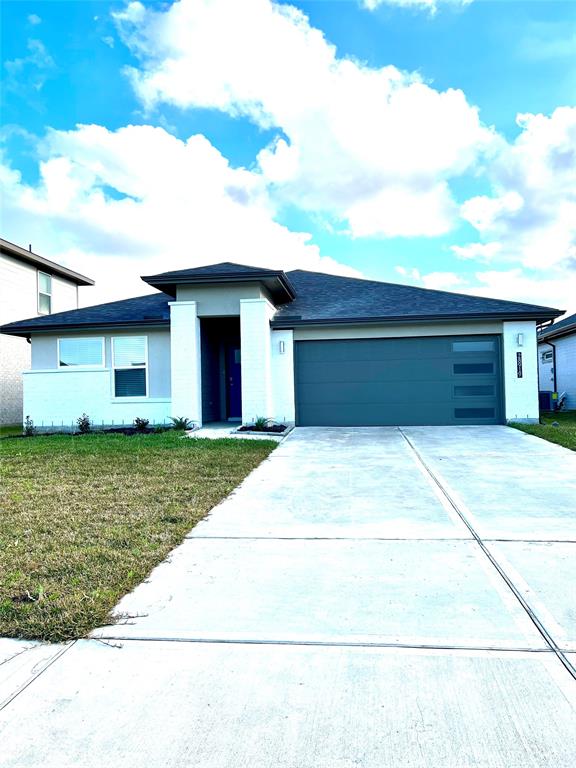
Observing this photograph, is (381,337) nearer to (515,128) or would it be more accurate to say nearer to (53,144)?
(515,128)

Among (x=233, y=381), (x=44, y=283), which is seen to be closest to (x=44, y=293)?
(x=44, y=283)

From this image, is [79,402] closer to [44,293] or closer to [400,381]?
[44,293]

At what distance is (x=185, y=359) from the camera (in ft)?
41.8

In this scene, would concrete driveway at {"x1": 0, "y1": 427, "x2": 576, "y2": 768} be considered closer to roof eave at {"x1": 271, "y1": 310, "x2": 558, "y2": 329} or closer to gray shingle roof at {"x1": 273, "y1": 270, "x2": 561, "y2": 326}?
roof eave at {"x1": 271, "y1": 310, "x2": 558, "y2": 329}

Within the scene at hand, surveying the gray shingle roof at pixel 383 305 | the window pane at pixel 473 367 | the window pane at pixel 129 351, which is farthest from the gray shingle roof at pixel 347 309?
the window pane at pixel 473 367

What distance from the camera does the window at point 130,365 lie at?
13.9 meters

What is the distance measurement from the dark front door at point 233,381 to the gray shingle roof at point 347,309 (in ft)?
6.24

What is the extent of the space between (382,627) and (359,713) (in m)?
0.78

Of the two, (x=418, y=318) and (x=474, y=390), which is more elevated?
(x=418, y=318)

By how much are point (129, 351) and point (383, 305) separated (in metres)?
7.00

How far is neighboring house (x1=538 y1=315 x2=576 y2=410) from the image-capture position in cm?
1972

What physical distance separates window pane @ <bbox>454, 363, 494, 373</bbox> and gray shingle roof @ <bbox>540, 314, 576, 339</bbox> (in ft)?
24.5

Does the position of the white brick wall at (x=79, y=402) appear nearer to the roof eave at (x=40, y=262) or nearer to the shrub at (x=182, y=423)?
the shrub at (x=182, y=423)

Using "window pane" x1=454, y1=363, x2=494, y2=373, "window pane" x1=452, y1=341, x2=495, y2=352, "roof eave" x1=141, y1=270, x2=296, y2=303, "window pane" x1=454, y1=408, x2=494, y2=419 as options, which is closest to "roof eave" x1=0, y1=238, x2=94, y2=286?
"roof eave" x1=141, y1=270, x2=296, y2=303
